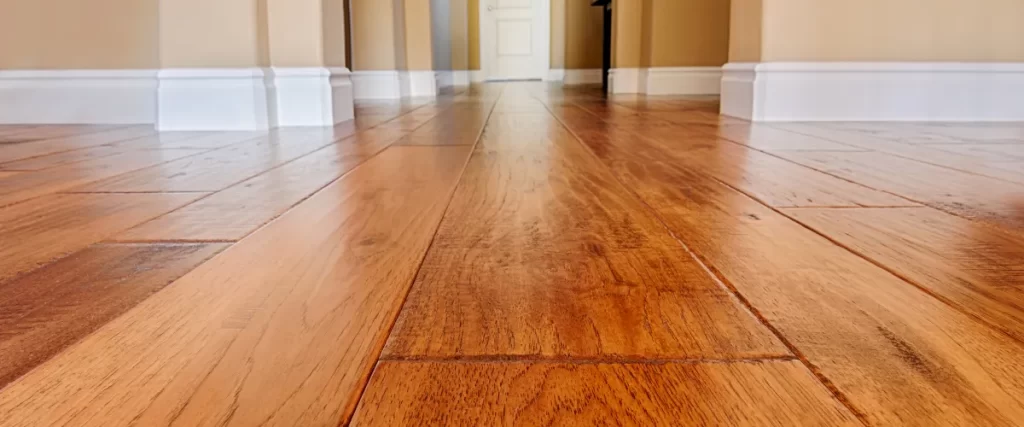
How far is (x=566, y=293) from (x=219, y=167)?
0.84m

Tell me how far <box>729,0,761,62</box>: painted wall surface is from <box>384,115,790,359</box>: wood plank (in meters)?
1.46

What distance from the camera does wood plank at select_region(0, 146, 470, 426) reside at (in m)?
0.33

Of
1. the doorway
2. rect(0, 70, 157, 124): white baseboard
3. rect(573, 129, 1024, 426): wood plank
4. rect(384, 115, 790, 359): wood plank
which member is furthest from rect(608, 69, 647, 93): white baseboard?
the doorway

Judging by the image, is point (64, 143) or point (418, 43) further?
point (418, 43)

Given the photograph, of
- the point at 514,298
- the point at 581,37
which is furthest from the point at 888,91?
the point at 581,37

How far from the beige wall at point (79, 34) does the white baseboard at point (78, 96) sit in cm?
3

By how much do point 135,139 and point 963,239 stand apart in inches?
63.1

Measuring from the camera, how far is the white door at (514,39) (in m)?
8.60

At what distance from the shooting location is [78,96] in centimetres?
223

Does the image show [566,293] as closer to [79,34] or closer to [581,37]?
[79,34]

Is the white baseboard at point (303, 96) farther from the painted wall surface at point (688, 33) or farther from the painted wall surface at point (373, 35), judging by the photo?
the painted wall surface at point (688, 33)

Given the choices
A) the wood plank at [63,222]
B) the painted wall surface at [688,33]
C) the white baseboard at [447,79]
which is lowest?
the wood plank at [63,222]

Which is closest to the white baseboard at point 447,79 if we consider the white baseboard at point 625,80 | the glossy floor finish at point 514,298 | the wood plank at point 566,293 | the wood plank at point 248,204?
the white baseboard at point 625,80

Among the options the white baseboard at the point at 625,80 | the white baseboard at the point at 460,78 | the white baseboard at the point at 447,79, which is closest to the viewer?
the white baseboard at the point at 625,80
